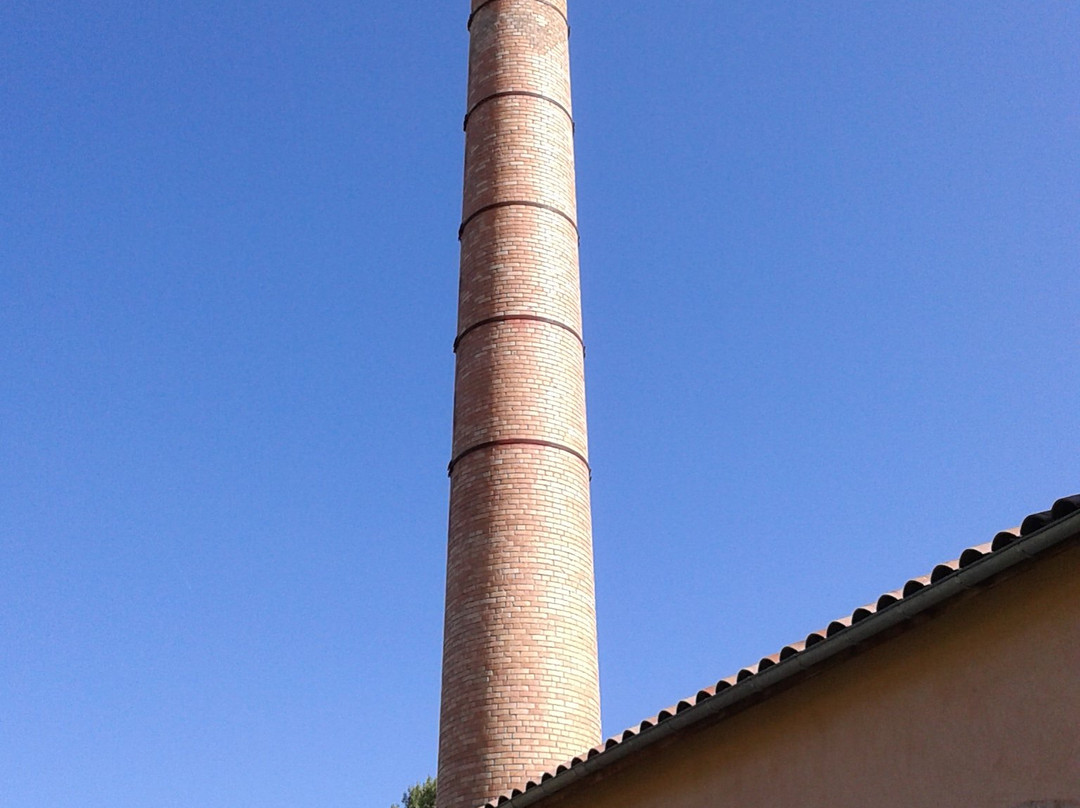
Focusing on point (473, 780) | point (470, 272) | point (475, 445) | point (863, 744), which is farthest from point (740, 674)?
point (470, 272)

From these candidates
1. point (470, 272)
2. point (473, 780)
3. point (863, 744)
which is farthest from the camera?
point (470, 272)

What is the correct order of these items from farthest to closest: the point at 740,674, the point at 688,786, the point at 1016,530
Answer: the point at 688,786
the point at 740,674
the point at 1016,530

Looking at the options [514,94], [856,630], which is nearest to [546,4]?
[514,94]

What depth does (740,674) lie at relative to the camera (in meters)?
6.00

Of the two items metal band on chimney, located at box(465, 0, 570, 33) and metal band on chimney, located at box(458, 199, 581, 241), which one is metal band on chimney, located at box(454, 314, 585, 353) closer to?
metal band on chimney, located at box(458, 199, 581, 241)

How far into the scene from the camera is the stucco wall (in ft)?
16.3

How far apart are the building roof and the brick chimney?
257 centimetres

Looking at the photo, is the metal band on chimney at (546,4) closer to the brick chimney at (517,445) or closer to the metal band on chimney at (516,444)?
the brick chimney at (517,445)

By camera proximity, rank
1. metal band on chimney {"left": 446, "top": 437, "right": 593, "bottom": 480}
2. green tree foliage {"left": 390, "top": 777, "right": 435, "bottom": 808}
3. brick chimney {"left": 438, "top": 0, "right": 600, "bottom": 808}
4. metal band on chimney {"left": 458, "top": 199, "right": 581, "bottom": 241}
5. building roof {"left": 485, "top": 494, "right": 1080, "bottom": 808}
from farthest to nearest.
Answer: green tree foliage {"left": 390, "top": 777, "right": 435, "bottom": 808}, metal band on chimney {"left": 458, "top": 199, "right": 581, "bottom": 241}, metal band on chimney {"left": 446, "top": 437, "right": 593, "bottom": 480}, brick chimney {"left": 438, "top": 0, "right": 600, "bottom": 808}, building roof {"left": 485, "top": 494, "right": 1080, "bottom": 808}

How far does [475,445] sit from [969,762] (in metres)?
6.26

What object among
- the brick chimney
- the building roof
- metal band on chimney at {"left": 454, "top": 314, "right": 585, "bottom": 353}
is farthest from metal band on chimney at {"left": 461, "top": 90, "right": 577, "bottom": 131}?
the building roof

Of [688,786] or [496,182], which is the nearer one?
[688,786]

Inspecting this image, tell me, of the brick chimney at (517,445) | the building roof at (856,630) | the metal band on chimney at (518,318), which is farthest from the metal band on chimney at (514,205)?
the building roof at (856,630)

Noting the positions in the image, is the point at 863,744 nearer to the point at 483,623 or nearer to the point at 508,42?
the point at 483,623
